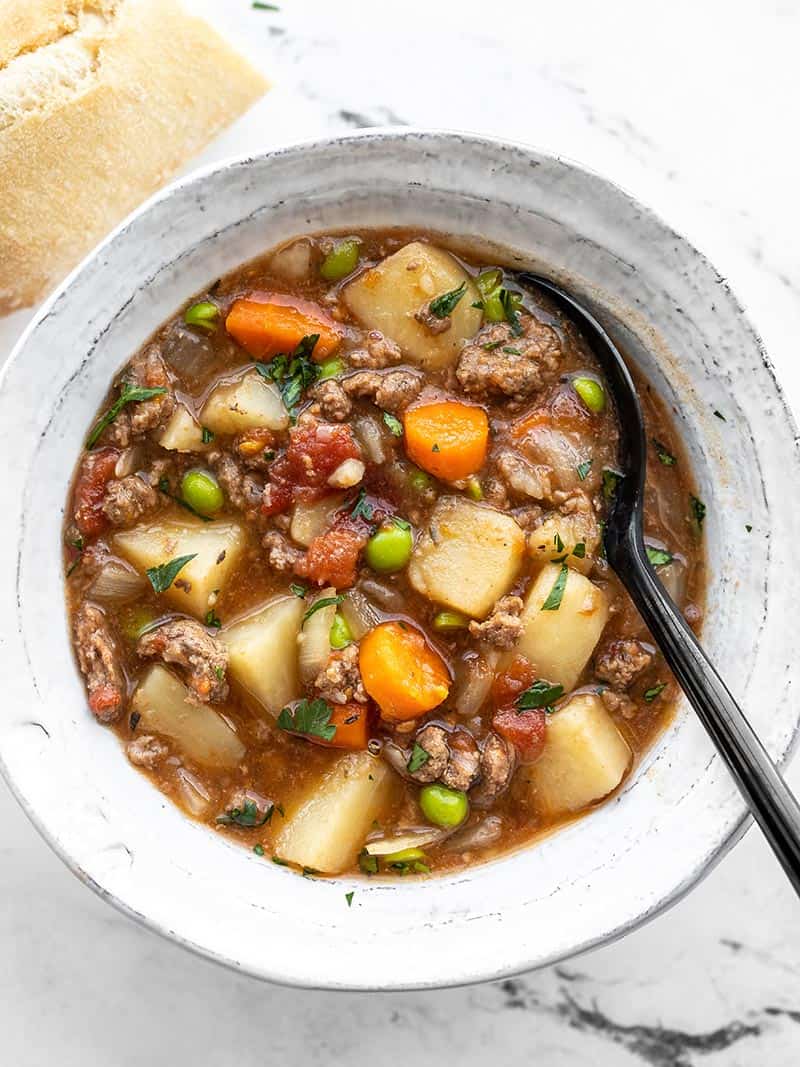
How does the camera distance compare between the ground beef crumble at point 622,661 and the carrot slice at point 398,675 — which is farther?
the ground beef crumble at point 622,661

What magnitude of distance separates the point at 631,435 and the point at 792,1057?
244cm

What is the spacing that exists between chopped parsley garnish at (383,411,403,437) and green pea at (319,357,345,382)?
0.71ft

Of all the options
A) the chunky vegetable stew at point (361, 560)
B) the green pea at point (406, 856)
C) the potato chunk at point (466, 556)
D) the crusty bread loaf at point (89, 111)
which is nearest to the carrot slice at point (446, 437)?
the chunky vegetable stew at point (361, 560)

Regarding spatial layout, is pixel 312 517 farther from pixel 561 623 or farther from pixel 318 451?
pixel 561 623

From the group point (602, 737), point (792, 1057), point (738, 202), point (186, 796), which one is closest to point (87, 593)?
point (186, 796)

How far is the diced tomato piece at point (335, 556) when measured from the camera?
3541 mm

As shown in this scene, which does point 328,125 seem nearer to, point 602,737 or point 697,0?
point 697,0

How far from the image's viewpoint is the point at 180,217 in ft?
11.2

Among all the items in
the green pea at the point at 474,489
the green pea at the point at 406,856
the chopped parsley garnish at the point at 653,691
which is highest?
the green pea at the point at 474,489

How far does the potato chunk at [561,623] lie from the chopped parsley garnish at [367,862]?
2.73 ft

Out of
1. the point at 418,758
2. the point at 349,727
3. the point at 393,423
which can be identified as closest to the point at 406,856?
the point at 418,758

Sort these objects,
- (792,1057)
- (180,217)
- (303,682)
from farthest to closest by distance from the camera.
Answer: (792,1057) < (303,682) < (180,217)

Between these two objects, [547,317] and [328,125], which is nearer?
[547,317]

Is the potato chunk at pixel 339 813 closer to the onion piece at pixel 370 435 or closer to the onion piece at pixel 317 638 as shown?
the onion piece at pixel 317 638
